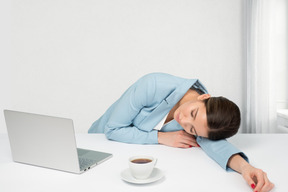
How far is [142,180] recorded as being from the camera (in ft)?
3.02

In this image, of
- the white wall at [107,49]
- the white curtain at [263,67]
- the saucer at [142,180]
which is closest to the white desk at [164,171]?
the saucer at [142,180]

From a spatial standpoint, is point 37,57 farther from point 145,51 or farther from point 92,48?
point 145,51

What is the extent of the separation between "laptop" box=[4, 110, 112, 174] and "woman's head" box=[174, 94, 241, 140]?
0.37m

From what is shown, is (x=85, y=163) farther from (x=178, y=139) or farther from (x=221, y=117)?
(x=221, y=117)

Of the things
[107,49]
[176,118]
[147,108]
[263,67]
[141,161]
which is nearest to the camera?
[141,161]

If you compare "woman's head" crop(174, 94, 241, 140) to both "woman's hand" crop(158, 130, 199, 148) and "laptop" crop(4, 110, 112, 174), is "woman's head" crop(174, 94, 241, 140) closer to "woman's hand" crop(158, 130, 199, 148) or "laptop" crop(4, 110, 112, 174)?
"woman's hand" crop(158, 130, 199, 148)

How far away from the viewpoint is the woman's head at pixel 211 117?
3.90 ft

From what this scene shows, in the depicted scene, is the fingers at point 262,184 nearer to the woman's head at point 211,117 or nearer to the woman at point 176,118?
the woman at point 176,118

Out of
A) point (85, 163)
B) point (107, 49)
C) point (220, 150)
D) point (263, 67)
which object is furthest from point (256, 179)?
point (107, 49)

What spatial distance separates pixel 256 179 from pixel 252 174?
18mm

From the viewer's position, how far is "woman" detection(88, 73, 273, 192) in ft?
3.91

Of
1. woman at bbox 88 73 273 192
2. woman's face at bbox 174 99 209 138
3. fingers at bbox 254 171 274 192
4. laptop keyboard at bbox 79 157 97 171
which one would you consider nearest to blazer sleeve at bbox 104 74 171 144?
woman at bbox 88 73 273 192

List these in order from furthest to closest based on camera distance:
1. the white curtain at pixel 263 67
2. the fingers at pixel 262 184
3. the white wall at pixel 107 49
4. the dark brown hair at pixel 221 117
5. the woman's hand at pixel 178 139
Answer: the white wall at pixel 107 49 → the white curtain at pixel 263 67 → the woman's hand at pixel 178 139 → the dark brown hair at pixel 221 117 → the fingers at pixel 262 184

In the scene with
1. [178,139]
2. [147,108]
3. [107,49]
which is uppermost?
[107,49]
